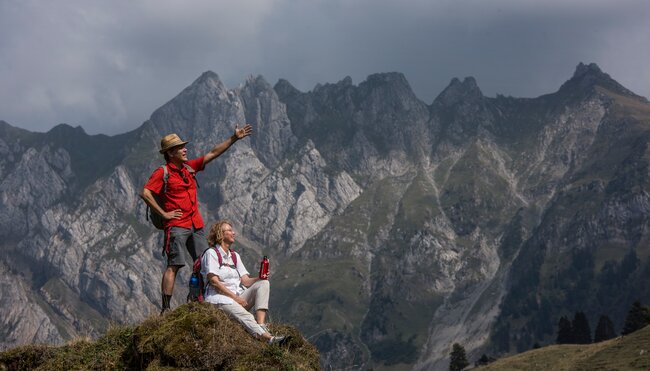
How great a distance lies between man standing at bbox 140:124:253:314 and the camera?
18.2 metres

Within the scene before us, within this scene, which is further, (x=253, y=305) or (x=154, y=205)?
(x=154, y=205)

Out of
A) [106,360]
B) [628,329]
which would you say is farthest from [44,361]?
[628,329]

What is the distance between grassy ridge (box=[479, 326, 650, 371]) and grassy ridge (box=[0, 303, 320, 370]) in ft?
185

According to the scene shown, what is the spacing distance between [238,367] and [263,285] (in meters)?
3.88

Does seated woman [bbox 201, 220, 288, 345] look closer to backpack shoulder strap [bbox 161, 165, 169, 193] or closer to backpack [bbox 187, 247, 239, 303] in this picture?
backpack [bbox 187, 247, 239, 303]

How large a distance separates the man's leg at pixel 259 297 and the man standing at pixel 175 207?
7.14ft

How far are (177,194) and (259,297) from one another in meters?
3.95

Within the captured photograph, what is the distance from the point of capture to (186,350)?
46.6 ft

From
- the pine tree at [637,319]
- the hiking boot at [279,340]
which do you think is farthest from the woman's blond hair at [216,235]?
the pine tree at [637,319]

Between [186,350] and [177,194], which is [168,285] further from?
[186,350]

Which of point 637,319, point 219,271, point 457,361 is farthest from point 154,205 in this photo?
point 457,361

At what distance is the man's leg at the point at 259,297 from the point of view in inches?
659

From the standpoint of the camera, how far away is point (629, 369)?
61750 millimetres

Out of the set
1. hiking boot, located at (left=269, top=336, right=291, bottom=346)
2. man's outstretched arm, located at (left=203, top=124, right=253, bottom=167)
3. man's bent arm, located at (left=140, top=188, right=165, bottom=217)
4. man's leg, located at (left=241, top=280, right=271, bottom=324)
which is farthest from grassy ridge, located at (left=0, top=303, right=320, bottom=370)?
man's outstretched arm, located at (left=203, top=124, right=253, bottom=167)
